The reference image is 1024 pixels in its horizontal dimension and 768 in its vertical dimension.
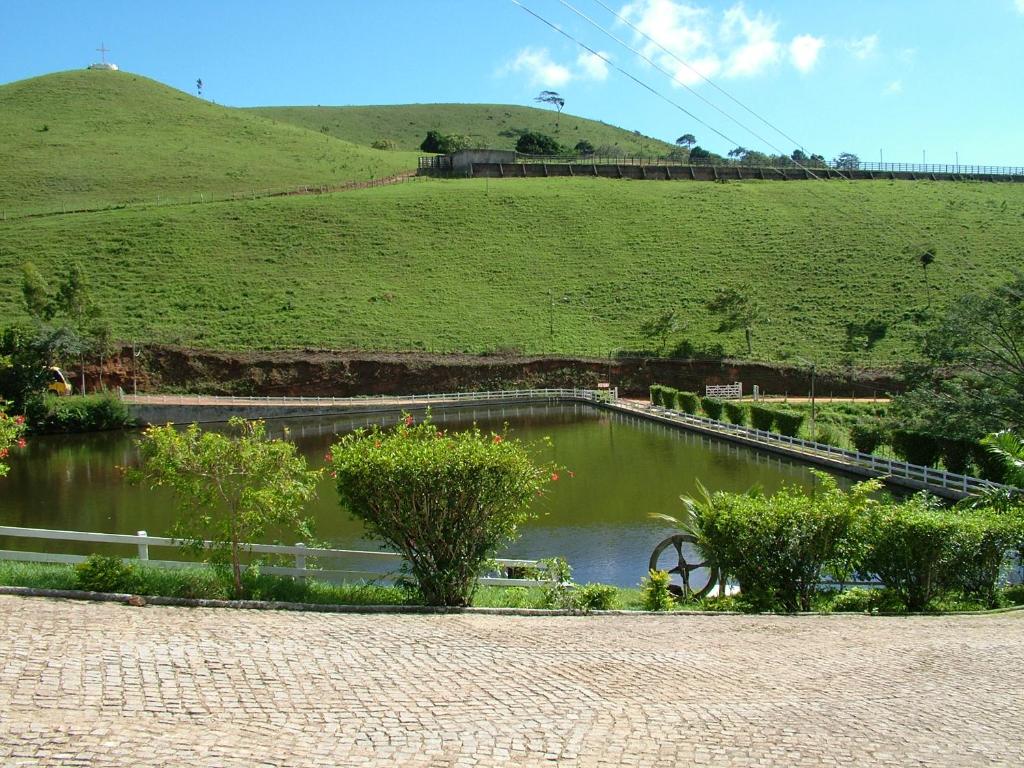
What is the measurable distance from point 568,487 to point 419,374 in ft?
101

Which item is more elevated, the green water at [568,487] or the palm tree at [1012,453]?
the palm tree at [1012,453]

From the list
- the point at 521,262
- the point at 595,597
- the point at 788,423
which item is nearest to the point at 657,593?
the point at 595,597

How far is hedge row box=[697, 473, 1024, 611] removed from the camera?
12344 mm

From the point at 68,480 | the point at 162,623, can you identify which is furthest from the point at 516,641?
the point at 68,480

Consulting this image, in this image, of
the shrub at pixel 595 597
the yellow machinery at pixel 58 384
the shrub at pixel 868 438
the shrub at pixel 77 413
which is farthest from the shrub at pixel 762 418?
the yellow machinery at pixel 58 384

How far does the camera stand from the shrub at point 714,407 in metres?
38.3

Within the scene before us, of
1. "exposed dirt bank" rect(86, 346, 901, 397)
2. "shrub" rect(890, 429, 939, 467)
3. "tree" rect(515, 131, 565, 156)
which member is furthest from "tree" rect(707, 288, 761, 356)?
"tree" rect(515, 131, 565, 156)

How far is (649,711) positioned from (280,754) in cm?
287

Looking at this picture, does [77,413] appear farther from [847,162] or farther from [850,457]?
[847,162]

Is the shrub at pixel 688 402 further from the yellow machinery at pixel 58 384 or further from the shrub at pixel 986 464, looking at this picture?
Answer: the yellow machinery at pixel 58 384

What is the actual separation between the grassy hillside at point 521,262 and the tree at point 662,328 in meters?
1.17

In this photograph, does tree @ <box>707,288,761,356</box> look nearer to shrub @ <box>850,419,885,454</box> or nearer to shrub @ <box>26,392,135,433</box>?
shrub @ <box>850,419,885,454</box>

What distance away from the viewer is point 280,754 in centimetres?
561

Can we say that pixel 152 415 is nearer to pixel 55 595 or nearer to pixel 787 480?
pixel 787 480
